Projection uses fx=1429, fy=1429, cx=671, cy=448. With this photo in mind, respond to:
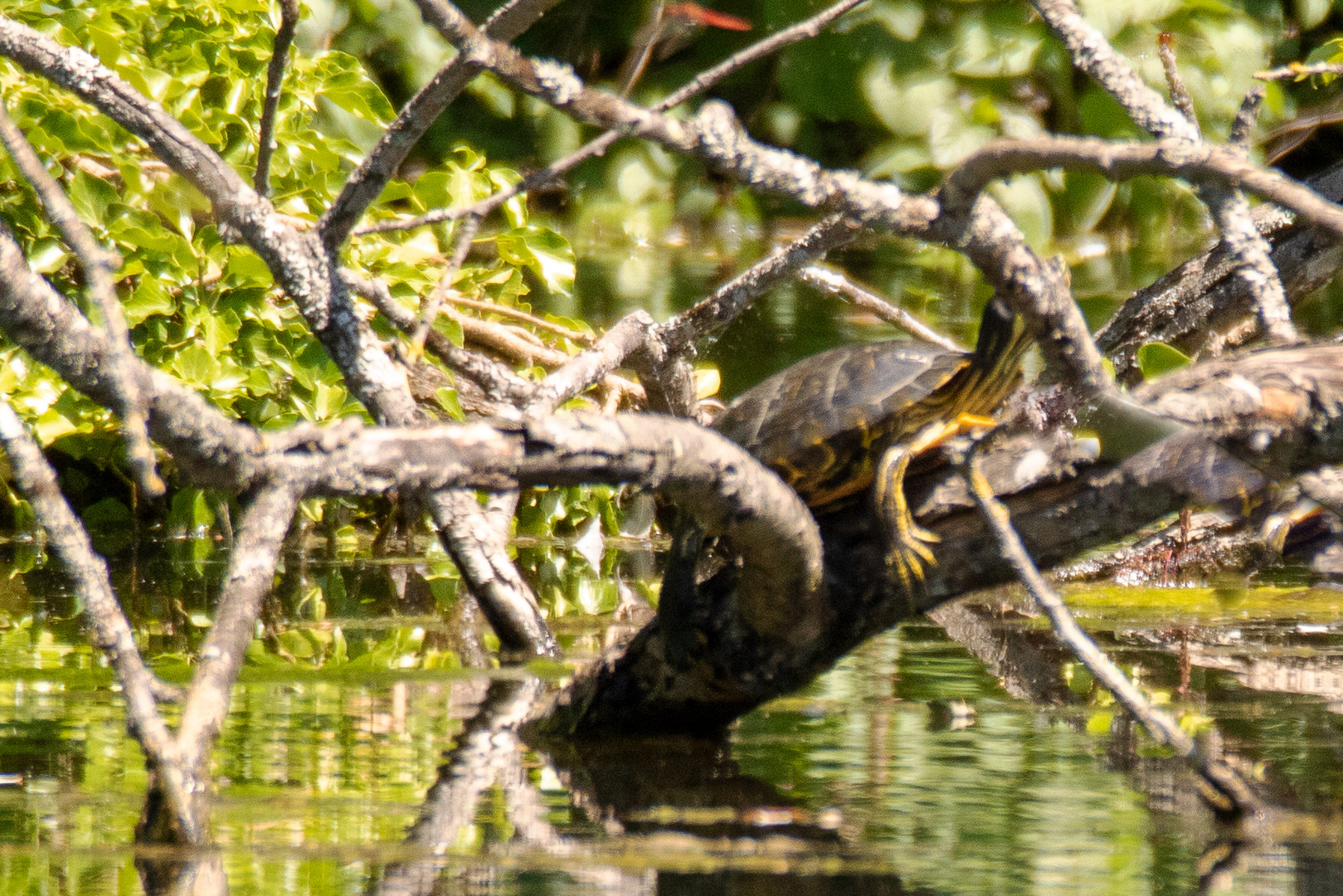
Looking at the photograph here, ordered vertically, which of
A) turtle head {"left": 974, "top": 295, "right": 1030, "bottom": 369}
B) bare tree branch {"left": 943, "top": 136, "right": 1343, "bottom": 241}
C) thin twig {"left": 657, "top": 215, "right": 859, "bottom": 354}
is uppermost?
thin twig {"left": 657, "top": 215, "right": 859, "bottom": 354}

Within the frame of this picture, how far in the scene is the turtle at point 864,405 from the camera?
1757 mm

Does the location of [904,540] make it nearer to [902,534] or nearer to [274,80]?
[902,534]

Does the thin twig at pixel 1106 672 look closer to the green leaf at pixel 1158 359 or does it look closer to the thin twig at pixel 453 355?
the green leaf at pixel 1158 359

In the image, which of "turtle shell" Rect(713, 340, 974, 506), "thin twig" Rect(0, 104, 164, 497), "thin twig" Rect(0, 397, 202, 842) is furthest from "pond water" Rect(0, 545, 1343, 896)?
"thin twig" Rect(0, 104, 164, 497)

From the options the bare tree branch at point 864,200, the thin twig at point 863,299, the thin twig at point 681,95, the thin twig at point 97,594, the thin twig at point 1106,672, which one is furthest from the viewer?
the thin twig at point 863,299

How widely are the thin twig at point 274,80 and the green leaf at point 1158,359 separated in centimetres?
118

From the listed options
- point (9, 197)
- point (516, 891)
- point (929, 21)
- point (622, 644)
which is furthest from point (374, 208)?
point (929, 21)

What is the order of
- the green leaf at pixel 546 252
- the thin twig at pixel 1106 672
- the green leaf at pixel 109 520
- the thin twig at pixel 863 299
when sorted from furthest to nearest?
1. the green leaf at pixel 109 520
2. the green leaf at pixel 546 252
3. the thin twig at pixel 863 299
4. the thin twig at pixel 1106 672

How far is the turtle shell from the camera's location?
1771 millimetres

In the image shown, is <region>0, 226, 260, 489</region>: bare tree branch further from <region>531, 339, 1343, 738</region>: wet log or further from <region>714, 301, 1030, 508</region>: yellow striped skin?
<region>714, 301, 1030, 508</region>: yellow striped skin

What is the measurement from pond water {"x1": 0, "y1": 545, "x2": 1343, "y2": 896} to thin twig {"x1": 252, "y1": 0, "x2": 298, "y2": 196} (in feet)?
2.22

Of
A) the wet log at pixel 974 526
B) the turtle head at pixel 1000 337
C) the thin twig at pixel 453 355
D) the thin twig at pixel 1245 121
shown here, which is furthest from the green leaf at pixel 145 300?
the thin twig at pixel 1245 121

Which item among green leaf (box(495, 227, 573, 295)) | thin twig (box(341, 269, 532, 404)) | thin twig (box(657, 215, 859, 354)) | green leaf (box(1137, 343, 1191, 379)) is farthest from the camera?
green leaf (box(495, 227, 573, 295))

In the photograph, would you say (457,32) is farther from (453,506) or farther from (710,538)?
(453,506)
